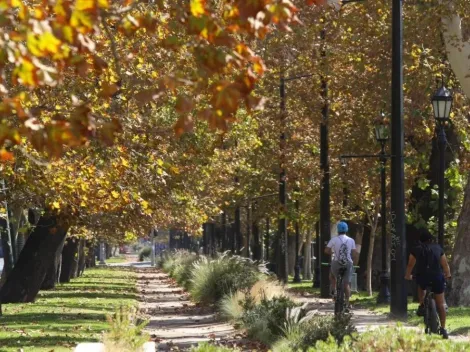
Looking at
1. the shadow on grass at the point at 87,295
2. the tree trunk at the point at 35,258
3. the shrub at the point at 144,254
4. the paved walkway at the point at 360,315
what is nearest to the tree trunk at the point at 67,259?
the shadow on grass at the point at 87,295

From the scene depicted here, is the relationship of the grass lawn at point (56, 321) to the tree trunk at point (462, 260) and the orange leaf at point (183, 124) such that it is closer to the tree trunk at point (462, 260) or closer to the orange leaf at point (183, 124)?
the tree trunk at point (462, 260)

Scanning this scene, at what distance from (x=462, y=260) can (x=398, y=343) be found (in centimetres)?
1742

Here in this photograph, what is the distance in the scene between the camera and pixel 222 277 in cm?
3638

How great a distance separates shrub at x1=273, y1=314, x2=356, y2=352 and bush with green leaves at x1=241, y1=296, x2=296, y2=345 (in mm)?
546

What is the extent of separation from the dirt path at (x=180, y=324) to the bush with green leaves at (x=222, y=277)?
54cm

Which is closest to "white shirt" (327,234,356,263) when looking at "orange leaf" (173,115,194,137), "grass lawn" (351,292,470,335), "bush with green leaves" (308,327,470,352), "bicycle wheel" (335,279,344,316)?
"bicycle wheel" (335,279,344,316)

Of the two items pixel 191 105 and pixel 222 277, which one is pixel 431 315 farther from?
pixel 222 277

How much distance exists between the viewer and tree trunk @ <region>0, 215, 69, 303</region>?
35.4 metres

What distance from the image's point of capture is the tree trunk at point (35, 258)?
3541 cm

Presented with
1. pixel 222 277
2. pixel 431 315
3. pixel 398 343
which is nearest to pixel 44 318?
pixel 222 277

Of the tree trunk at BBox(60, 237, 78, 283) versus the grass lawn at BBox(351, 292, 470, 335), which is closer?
the grass lawn at BBox(351, 292, 470, 335)

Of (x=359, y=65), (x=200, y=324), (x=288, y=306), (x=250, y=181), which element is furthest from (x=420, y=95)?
(x=250, y=181)

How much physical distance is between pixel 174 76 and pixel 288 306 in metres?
15.2

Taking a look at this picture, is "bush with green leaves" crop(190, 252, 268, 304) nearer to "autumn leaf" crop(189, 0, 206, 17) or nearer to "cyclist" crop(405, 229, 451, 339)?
"cyclist" crop(405, 229, 451, 339)
